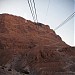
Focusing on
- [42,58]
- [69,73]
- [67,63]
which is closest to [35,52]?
[42,58]

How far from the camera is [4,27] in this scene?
1380 inches

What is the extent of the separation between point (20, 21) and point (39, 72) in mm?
27122

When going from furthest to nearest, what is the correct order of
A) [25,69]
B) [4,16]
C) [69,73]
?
[4,16] < [25,69] < [69,73]

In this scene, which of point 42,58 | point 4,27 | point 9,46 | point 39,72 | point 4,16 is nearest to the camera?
point 39,72

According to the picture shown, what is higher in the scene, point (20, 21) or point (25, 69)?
point (20, 21)

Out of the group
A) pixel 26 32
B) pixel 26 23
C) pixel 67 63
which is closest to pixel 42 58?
pixel 67 63

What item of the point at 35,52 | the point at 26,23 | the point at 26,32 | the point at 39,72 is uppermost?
the point at 26,23

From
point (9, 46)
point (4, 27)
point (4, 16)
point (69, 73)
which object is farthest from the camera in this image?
point (4, 16)

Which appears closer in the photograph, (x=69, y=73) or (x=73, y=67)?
(x=69, y=73)

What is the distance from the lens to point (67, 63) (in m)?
15.7

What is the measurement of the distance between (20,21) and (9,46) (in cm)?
1490

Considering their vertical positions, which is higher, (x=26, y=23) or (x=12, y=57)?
(x=26, y=23)

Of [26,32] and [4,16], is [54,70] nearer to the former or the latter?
[26,32]

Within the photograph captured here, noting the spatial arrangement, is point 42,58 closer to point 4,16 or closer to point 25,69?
point 25,69
